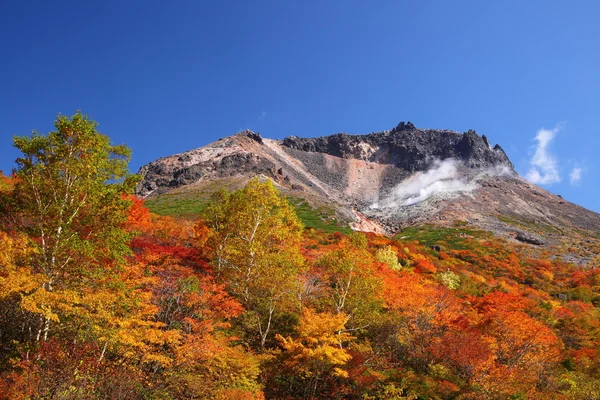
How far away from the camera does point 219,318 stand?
68.8 ft

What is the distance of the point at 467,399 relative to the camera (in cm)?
1852

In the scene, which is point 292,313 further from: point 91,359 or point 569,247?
point 569,247

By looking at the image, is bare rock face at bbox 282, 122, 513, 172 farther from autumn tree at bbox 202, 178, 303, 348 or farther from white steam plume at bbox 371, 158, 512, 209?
autumn tree at bbox 202, 178, 303, 348

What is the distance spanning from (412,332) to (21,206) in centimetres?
2272

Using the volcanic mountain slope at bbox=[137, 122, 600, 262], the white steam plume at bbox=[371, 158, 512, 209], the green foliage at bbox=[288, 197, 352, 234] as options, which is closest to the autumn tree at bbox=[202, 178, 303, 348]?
the green foliage at bbox=[288, 197, 352, 234]

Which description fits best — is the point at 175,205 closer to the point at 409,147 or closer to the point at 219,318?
the point at 219,318

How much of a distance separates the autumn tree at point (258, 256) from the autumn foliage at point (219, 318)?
0.11 meters

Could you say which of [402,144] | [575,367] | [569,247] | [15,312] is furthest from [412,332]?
[402,144]

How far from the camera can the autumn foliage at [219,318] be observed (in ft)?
47.2

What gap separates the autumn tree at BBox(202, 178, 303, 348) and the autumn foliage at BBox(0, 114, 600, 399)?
0.11m

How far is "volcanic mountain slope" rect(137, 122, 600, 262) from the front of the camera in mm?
98250

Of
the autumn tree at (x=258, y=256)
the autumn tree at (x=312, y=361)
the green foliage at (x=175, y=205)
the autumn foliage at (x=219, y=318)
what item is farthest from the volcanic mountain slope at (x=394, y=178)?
the autumn tree at (x=312, y=361)

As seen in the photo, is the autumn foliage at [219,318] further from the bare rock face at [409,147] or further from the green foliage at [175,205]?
the bare rock face at [409,147]

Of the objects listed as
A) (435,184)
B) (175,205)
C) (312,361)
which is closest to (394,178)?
(435,184)
